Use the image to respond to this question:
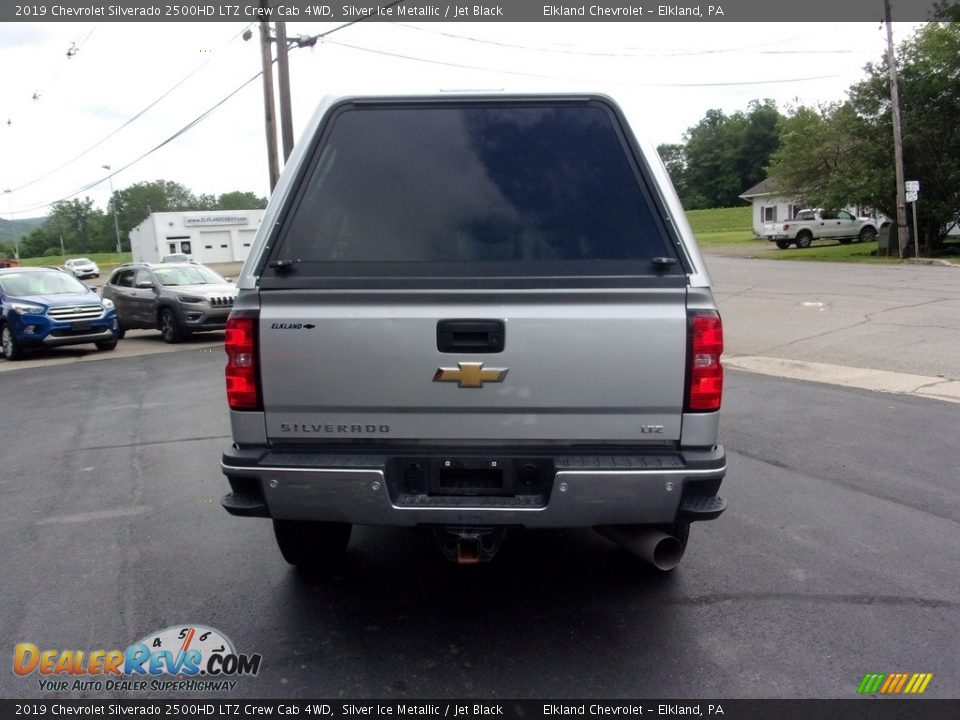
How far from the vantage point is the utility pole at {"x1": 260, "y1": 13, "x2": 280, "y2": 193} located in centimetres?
1958

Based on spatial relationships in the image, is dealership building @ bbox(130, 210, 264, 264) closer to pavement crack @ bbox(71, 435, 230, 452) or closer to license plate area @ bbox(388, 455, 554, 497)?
pavement crack @ bbox(71, 435, 230, 452)

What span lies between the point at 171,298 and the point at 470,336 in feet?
45.5

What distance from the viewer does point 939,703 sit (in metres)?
3.10

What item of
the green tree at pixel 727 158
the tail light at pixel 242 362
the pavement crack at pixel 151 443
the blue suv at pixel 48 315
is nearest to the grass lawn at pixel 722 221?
the green tree at pixel 727 158

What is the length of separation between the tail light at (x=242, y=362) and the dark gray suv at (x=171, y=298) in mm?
12106

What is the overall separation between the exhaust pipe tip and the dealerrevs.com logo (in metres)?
1.73

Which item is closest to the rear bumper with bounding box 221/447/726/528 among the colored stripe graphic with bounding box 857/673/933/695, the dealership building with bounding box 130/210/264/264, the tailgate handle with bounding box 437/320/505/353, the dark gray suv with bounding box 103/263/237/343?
the tailgate handle with bounding box 437/320/505/353

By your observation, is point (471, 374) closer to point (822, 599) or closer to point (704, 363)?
point (704, 363)

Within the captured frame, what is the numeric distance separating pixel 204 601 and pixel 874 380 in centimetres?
786

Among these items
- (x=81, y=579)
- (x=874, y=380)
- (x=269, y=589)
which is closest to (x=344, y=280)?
(x=269, y=589)

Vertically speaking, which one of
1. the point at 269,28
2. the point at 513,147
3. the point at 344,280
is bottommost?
the point at 344,280

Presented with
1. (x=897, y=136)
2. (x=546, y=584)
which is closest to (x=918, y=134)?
(x=897, y=136)

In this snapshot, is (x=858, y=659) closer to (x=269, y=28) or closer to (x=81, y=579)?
(x=81, y=579)

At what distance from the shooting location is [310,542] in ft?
14.0
